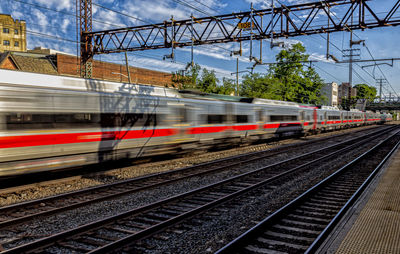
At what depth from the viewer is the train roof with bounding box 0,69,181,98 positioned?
798 centimetres

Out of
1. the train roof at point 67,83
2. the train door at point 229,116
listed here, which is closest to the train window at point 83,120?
the train roof at point 67,83

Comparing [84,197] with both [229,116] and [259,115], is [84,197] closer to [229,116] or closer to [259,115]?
[229,116]

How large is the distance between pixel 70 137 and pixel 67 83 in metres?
1.62

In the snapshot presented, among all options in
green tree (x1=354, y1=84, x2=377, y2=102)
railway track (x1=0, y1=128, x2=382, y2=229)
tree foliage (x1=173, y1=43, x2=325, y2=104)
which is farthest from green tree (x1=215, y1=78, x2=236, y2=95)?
green tree (x1=354, y1=84, x2=377, y2=102)

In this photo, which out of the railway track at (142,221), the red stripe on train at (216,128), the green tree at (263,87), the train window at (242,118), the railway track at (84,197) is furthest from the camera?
the green tree at (263,87)

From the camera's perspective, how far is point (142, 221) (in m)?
6.04

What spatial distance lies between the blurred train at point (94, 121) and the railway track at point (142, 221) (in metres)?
3.74

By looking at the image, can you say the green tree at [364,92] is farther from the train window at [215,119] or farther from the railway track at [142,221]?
the railway track at [142,221]

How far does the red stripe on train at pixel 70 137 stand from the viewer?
7828 mm

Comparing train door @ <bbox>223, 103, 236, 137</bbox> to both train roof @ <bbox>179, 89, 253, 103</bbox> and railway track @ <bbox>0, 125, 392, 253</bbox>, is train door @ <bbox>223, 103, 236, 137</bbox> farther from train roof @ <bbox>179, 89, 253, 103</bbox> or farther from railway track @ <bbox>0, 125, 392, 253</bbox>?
railway track @ <bbox>0, 125, 392, 253</bbox>

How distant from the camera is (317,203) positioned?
733cm

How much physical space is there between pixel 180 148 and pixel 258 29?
26.4 feet

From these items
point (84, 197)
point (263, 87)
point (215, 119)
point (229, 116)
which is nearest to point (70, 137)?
point (84, 197)

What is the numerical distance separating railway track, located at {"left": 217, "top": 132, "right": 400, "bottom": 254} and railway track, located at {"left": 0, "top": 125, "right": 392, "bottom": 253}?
146cm
